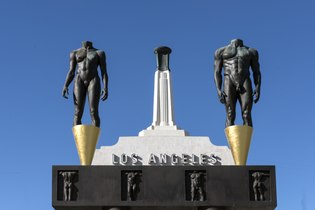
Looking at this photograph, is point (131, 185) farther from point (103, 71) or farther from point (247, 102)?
point (247, 102)

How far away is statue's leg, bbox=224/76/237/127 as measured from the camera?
20.3 metres


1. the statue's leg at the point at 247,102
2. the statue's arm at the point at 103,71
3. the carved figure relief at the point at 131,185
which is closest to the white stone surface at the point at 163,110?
the statue's arm at the point at 103,71

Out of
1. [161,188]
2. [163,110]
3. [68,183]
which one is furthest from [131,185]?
[163,110]

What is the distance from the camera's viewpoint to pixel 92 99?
2058cm

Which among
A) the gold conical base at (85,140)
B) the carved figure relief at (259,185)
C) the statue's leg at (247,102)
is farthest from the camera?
the statue's leg at (247,102)

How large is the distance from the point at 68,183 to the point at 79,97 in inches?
128

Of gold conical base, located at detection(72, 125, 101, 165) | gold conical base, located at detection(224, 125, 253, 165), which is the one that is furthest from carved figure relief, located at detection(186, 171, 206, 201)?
gold conical base, located at detection(72, 125, 101, 165)

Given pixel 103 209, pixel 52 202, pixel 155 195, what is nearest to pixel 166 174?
pixel 155 195

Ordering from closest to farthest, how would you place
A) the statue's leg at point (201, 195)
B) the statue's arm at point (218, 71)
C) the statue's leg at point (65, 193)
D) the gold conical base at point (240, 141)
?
the statue's leg at point (65, 193)
the statue's leg at point (201, 195)
the gold conical base at point (240, 141)
the statue's arm at point (218, 71)

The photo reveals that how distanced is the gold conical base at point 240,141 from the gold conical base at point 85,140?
4159 mm

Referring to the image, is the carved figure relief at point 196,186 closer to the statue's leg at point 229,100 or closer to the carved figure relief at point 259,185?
the carved figure relief at point 259,185

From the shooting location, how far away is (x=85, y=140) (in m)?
20.0

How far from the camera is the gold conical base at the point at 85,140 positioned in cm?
Result: 1991

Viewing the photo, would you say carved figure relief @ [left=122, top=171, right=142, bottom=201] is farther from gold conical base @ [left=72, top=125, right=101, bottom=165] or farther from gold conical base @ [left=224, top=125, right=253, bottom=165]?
gold conical base @ [left=224, top=125, right=253, bottom=165]
